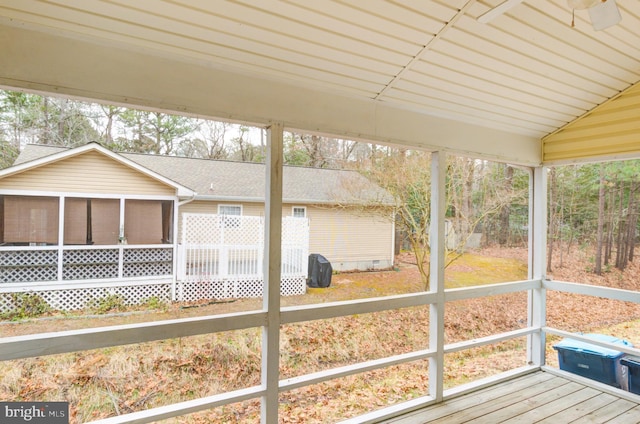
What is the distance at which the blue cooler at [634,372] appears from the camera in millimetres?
3139

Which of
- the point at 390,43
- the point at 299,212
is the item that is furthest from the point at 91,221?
the point at 390,43

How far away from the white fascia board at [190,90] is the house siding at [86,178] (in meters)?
1.21

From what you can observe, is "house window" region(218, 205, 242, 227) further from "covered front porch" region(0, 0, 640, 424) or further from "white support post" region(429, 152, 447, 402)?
"white support post" region(429, 152, 447, 402)

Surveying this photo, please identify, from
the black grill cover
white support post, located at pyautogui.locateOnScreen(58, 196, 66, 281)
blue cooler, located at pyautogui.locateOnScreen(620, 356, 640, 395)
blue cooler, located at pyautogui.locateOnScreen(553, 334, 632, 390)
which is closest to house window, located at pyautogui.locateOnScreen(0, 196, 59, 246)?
white support post, located at pyautogui.locateOnScreen(58, 196, 66, 281)

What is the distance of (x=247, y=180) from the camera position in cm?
395

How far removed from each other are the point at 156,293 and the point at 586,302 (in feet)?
20.2

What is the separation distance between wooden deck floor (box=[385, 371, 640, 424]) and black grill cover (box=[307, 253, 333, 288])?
1.63 meters

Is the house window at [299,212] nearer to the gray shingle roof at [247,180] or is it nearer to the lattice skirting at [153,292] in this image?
the gray shingle roof at [247,180]

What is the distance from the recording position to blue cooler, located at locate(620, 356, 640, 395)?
3.14 meters

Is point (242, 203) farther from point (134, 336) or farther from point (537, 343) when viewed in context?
point (537, 343)

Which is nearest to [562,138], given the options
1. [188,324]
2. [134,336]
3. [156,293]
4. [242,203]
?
[242,203]

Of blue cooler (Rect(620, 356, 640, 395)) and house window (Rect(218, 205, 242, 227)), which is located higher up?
house window (Rect(218, 205, 242, 227))

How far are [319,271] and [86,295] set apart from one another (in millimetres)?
2349

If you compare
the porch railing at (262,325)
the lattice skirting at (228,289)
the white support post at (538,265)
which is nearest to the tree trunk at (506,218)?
the white support post at (538,265)
